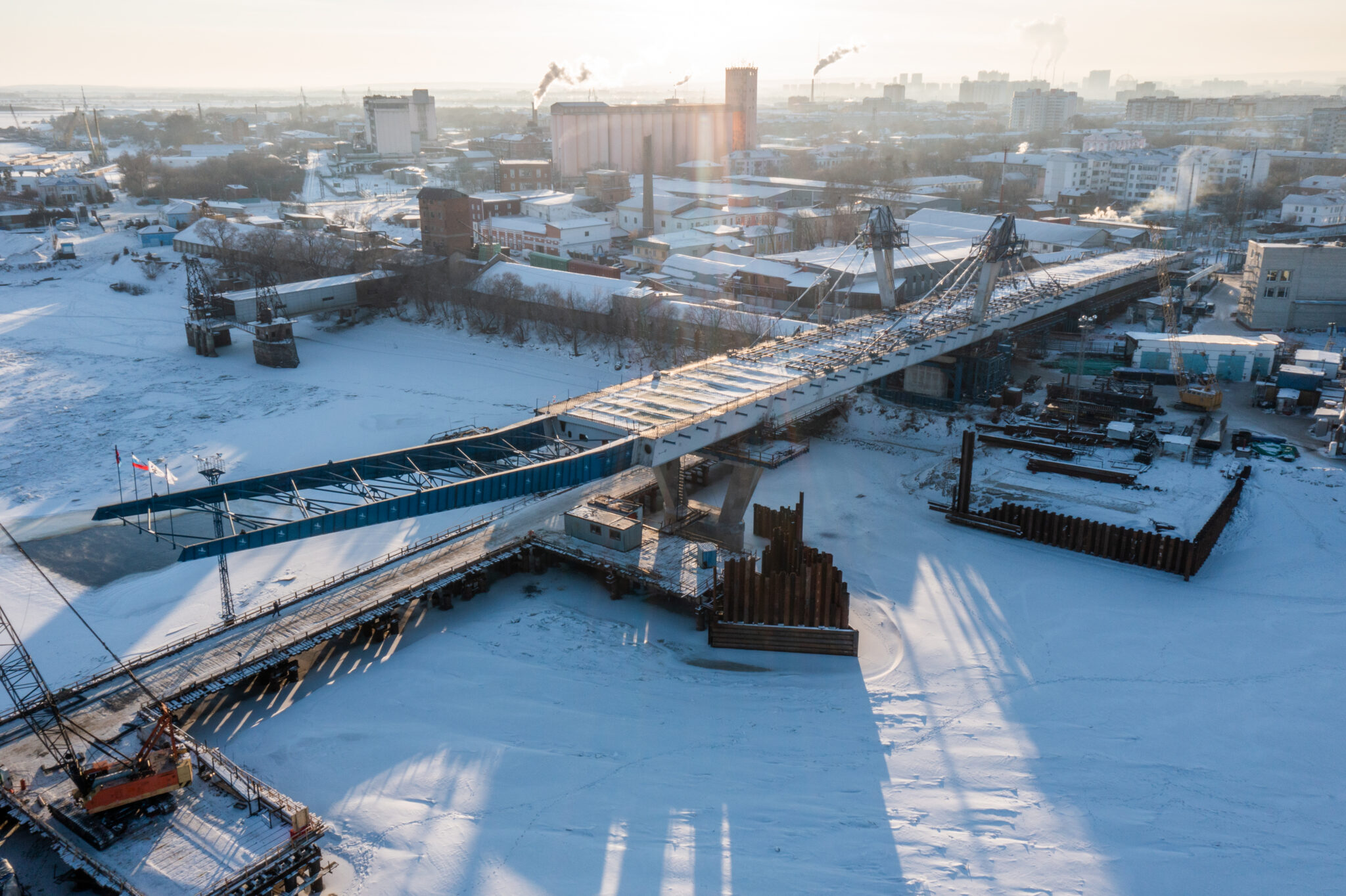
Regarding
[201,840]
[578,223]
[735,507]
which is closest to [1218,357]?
[735,507]

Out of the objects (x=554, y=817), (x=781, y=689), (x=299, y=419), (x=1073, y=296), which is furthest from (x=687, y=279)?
(x=554, y=817)

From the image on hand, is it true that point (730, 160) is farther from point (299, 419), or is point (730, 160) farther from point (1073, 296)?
point (299, 419)

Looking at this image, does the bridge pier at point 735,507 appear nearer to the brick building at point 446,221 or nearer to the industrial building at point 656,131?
the brick building at point 446,221

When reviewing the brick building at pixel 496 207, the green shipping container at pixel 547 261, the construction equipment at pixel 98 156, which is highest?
the construction equipment at pixel 98 156

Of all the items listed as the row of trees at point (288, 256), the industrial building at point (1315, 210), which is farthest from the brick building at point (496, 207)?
the industrial building at point (1315, 210)

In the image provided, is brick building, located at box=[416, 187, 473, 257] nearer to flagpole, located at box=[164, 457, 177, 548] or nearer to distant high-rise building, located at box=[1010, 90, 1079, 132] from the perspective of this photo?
flagpole, located at box=[164, 457, 177, 548]

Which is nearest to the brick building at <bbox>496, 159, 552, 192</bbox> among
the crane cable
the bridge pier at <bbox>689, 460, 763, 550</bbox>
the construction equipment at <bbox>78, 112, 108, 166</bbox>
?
the construction equipment at <bbox>78, 112, 108, 166</bbox>

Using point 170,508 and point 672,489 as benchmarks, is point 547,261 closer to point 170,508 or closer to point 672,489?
point 672,489
